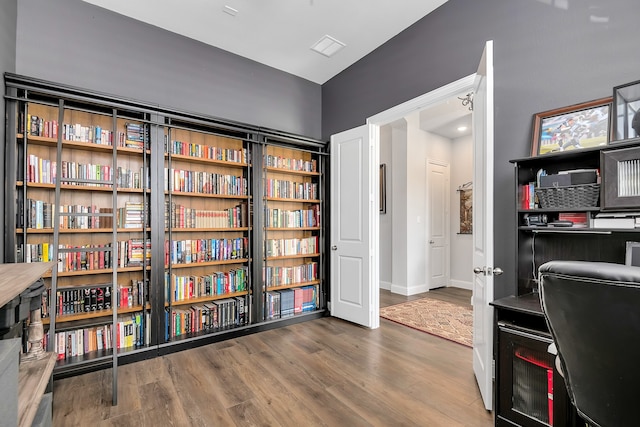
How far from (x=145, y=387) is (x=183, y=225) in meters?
1.44

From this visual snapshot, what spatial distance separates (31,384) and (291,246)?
8.79 ft

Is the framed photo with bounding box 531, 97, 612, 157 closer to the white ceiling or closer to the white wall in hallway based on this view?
the white ceiling

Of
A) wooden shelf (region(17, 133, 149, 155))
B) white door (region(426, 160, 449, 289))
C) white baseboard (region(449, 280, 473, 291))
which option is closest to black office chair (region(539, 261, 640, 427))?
wooden shelf (region(17, 133, 149, 155))

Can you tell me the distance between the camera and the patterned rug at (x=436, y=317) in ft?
10.8

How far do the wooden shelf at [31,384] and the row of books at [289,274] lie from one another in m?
2.09

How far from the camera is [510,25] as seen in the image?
7.27 feet

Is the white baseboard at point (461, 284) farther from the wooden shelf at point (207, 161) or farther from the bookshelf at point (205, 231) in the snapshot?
the wooden shelf at point (207, 161)

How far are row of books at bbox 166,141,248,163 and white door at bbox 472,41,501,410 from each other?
7.94 feet

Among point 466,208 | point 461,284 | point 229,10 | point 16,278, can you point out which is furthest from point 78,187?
point 461,284

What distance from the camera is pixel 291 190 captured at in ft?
12.7

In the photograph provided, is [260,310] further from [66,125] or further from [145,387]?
[66,125]

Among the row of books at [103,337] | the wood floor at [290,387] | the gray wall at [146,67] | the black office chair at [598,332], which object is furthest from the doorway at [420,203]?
the black office chair at [598,332]

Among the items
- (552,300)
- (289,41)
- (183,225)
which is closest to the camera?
(552,300)

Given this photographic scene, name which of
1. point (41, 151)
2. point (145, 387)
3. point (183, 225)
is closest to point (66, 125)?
point (41, 151)
